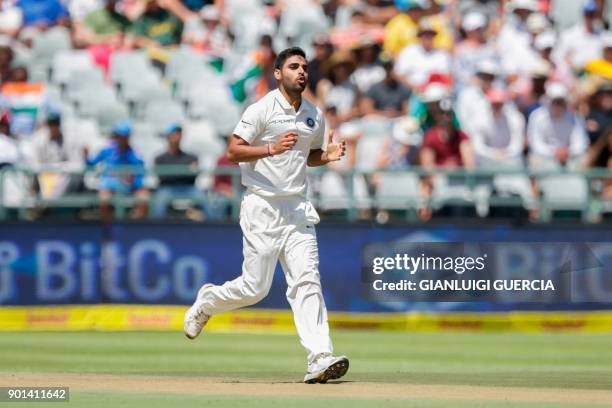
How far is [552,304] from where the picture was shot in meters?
16.0

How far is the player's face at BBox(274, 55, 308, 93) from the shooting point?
33.6ft

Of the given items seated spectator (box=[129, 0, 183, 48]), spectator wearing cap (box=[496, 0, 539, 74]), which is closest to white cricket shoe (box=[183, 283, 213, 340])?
spectator wearing cap (box=[496, 0, 539, 74])

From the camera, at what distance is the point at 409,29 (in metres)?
19.5

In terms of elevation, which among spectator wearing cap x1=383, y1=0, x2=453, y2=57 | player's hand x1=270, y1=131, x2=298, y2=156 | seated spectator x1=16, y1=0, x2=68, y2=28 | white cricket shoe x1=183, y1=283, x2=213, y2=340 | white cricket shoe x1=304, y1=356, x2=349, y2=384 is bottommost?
white cricket shoe x1=304, y1=356, x2=349, y2=384

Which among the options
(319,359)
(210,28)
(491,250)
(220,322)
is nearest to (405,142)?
(491,250)

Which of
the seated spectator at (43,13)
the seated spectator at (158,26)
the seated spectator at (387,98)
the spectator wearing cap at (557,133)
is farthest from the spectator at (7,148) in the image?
the spectator wearing cap at (557,133)

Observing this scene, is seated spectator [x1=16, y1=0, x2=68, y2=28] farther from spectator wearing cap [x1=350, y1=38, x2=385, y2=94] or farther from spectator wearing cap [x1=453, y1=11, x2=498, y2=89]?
spectator wearing cap [x1=453, y1=11, x2=498, y2=89]

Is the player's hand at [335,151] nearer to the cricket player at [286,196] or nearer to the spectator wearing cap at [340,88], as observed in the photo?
the cricket player at [286,196]

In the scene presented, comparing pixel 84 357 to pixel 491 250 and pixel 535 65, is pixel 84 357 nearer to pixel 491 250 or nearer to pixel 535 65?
pixel 491 250

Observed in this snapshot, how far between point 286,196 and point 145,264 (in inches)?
230

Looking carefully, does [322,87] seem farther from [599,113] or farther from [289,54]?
[289,54]

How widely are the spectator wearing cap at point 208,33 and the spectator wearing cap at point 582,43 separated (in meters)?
4.35

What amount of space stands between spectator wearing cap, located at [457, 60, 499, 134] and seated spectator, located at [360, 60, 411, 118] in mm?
674

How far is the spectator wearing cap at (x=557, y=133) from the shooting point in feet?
56.5
